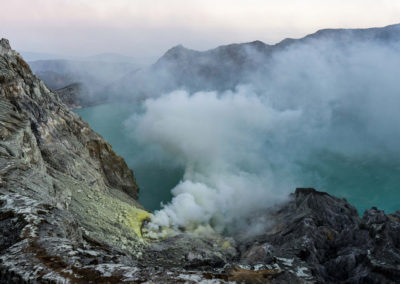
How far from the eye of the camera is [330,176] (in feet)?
472

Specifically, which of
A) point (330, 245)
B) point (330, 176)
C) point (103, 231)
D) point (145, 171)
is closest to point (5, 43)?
point (103, 231)

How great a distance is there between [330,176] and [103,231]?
139m

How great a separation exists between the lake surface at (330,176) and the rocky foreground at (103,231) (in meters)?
36.1

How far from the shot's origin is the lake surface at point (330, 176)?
105 meters

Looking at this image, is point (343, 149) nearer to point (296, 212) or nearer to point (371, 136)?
point (371, 136)

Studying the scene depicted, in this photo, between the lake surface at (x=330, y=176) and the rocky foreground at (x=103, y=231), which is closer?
the rocky foreground at (x=103, y=231)

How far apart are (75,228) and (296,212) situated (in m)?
52.0

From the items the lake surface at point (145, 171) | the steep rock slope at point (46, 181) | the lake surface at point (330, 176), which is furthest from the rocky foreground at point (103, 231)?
the lake surface at point (330, 176)

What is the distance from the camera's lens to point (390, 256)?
30.7 m

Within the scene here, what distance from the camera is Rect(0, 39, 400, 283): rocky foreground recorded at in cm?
954

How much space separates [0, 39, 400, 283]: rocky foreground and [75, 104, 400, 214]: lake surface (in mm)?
36083

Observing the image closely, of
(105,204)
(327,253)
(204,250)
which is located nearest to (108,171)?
(105,204)

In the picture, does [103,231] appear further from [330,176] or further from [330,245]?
[330,176]

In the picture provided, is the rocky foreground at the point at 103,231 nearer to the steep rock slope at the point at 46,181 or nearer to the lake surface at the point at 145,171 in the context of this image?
the steep rock slope at the point at 46,181
